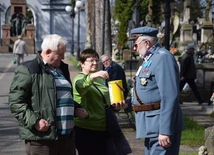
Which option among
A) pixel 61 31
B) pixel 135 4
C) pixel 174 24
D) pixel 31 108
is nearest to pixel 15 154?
pixel 31 108

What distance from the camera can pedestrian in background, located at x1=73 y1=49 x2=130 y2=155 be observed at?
659 centimetres

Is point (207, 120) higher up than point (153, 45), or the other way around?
point (153, 45)

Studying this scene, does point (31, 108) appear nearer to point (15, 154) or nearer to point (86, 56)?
point (86, 56)

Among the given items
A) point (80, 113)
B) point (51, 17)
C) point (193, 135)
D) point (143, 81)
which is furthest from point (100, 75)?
point (51, 17)

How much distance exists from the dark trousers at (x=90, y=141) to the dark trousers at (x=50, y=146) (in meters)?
0.98

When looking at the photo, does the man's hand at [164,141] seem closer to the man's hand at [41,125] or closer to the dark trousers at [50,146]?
the dark trousers at [50,146]

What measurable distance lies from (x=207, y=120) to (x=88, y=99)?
7666mm

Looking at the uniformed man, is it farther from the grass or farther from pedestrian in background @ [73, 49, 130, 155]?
the grass

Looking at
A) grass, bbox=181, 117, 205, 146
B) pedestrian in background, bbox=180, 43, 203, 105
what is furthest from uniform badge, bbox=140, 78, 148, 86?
pedestrian in background, bbox=180, 43, 203, 105

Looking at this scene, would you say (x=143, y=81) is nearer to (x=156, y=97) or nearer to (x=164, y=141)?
(x=156, y=97)

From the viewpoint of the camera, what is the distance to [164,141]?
5.39 meters

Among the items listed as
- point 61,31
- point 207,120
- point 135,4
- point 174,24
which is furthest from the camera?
point 61,31

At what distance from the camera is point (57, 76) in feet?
18.2

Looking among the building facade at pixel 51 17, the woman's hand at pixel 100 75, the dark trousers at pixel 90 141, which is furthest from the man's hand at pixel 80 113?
the building facade at pixel 51 17
